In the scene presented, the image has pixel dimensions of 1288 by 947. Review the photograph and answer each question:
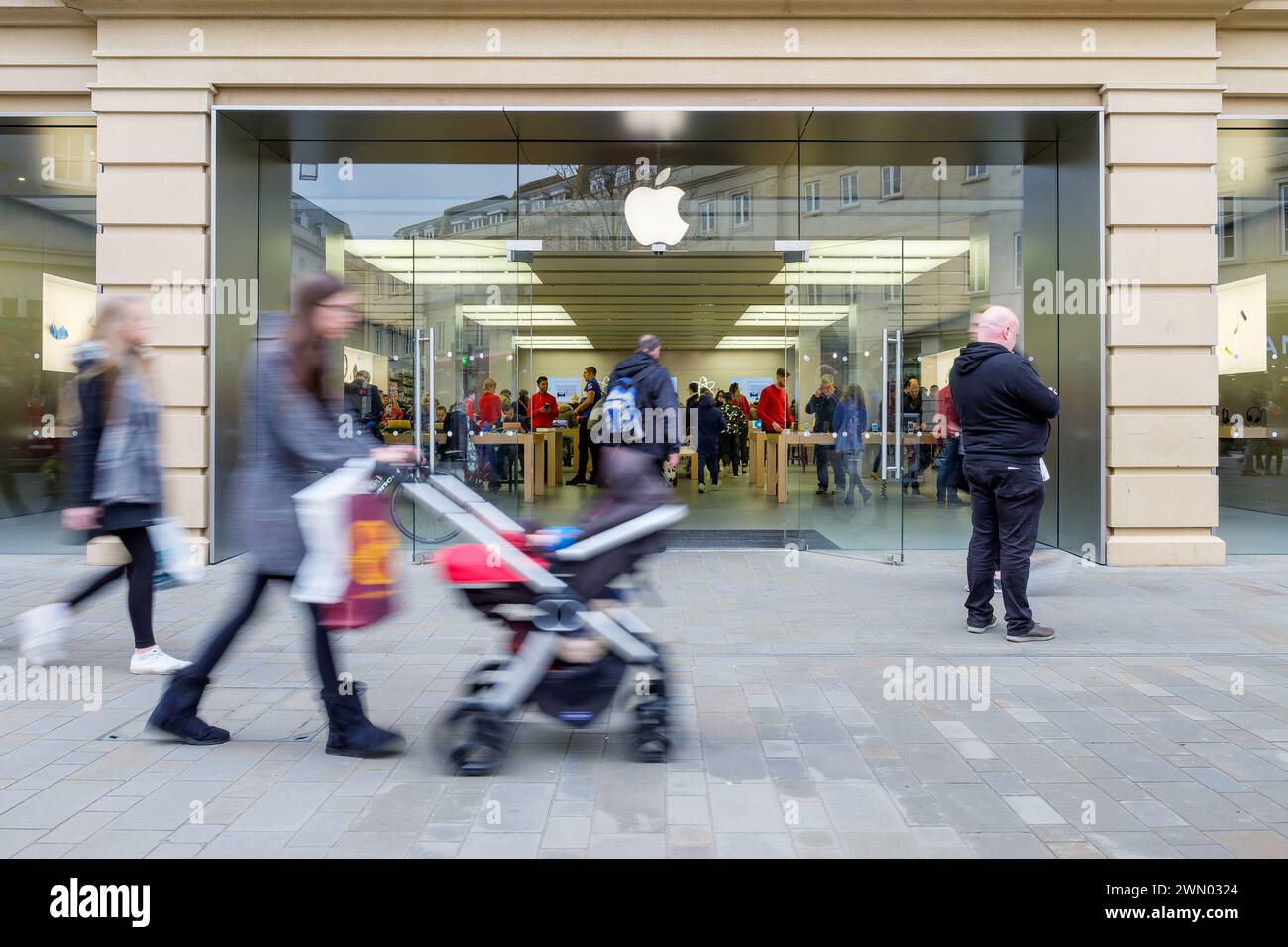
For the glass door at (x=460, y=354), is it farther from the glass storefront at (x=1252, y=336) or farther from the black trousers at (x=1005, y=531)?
the glass storefront at (x=1252, y=336)

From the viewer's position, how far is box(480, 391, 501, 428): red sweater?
1014cm

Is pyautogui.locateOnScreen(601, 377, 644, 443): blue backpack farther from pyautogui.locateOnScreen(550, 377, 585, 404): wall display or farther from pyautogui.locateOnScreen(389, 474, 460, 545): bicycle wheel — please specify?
pyautogui.locateOnScreen(550, 377, 585, 404): wall display

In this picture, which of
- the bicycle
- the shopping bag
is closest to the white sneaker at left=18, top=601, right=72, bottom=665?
the shopping bag

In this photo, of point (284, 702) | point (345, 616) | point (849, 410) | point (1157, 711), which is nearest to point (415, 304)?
point (849, 410)

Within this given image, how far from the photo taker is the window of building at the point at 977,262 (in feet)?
35.4

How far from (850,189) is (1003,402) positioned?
529 cm

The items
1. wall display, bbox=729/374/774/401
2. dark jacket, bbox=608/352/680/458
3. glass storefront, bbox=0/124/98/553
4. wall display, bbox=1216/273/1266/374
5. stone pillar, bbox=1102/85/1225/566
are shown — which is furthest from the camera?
wall display, bbox=729/374/774/401

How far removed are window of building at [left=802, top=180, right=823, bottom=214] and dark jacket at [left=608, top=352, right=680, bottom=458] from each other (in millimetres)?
3669

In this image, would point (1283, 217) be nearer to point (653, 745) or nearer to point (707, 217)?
point (707, 217)

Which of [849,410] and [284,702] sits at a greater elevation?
[849,410]

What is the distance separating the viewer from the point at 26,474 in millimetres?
10641

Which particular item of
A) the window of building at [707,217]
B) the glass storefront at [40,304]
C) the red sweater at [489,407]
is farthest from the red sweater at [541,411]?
the glass storefront at [40,304]

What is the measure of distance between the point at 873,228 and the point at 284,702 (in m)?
7.84
